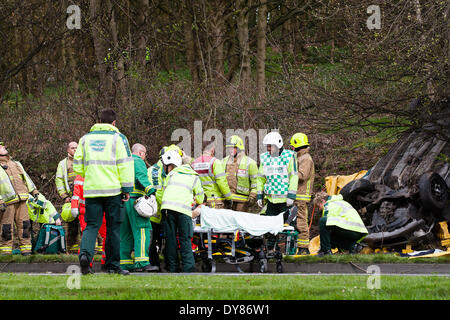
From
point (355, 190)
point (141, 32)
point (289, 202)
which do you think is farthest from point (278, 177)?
point (141, 32)

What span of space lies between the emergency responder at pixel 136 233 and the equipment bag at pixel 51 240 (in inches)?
129

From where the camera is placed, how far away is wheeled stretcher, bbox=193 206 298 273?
11883 millimetres

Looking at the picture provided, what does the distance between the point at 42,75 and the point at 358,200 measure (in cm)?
1559

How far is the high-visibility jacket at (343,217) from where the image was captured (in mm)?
13066

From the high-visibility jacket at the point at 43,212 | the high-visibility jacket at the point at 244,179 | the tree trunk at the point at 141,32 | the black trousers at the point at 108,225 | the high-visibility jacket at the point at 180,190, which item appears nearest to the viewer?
the black trousers at the point at 108,225

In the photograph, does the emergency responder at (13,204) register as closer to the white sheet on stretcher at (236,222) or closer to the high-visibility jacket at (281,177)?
the white sheet on stretcher at (236,222)

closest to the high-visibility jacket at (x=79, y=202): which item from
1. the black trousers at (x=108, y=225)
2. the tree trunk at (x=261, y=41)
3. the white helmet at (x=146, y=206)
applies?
the white helmet at (x=146, y=206)

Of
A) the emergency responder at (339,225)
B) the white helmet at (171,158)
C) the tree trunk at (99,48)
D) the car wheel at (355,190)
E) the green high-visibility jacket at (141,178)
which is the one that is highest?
the tree trunk at (99,48)

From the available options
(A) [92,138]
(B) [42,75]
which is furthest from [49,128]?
(A) [92,138]

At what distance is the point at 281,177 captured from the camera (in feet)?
45.3

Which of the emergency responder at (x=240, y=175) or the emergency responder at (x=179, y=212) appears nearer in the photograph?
the emergency responder at (x=179, y=212)

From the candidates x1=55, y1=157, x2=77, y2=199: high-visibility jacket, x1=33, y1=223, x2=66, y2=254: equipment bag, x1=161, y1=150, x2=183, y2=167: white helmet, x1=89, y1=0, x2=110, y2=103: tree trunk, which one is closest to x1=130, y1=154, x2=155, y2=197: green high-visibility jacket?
x1=161, y1=150, x2=183, y2=167: white helmet

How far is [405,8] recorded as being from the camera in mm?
16109
